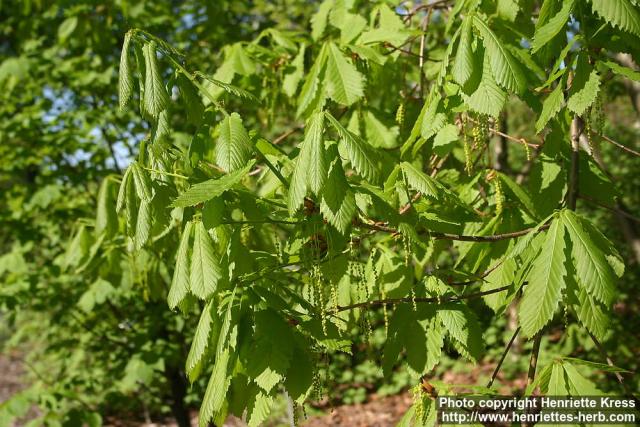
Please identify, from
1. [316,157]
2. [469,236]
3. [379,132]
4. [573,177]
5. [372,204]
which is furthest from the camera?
[379,132]

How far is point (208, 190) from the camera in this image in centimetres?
133

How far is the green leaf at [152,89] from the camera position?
1.44m

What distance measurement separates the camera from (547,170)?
2.08 m

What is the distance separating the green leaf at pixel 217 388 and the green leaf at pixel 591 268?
1.00 metres

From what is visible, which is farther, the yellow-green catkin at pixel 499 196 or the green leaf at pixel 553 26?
the yellow-green catkin at pixel 499 196

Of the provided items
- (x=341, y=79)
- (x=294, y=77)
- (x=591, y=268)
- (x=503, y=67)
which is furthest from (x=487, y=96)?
(x=294, y=77)

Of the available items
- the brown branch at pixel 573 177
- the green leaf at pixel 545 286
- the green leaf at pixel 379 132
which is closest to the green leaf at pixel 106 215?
the green leaf at pixel 379 132

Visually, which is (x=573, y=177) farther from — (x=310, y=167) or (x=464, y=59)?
(x=310, y=167)

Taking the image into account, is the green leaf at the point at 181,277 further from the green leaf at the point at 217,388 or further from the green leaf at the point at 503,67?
the green leaf at the point at 503,67

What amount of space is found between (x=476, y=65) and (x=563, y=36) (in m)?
0.35

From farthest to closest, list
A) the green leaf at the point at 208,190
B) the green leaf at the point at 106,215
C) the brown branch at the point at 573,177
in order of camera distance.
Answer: the green leaf at the point at 106,215 → the brown branch at the point at 573,177 → the green leaf at the point at 208,190

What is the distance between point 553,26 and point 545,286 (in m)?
0.75

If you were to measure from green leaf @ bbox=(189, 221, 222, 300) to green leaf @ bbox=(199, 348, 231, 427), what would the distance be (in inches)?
8.3

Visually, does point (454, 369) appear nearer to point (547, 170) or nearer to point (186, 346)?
point (186, 346)
